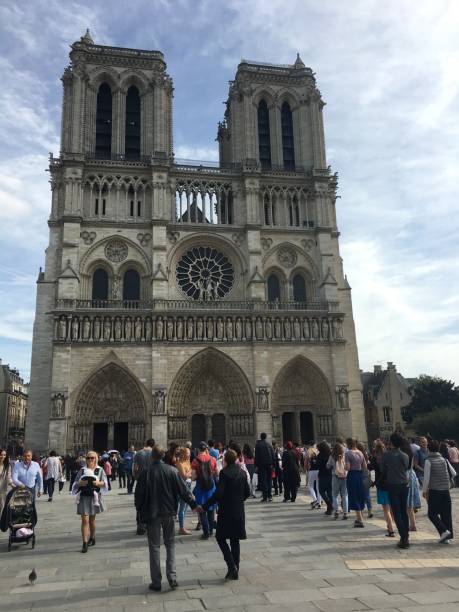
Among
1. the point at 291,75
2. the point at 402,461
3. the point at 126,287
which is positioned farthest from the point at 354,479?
the point at 291,75

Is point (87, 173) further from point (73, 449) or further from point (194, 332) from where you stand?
point (73, 449)

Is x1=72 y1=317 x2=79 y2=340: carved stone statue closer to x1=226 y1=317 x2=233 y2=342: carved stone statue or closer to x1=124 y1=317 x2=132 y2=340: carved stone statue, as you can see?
x1=124 y1=317 x2=132 y2=340: carved stone statue

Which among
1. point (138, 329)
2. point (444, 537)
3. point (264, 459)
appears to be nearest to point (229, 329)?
point (138, 329)

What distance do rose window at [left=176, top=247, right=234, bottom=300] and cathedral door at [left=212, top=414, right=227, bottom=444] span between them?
23.3 ft

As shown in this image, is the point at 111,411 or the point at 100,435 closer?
the point at 111,411

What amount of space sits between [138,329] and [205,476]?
19.5 meters

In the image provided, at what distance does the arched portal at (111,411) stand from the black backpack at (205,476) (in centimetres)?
1867

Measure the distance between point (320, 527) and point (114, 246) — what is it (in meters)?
23.5

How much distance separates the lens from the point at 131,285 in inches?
1179

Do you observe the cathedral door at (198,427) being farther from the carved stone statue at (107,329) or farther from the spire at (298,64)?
the spire at (298,64)

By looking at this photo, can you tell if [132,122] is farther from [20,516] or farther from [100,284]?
[20,516]

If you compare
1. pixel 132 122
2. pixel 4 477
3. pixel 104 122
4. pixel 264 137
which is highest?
pixel 132 122

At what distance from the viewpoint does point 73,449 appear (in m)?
25.8

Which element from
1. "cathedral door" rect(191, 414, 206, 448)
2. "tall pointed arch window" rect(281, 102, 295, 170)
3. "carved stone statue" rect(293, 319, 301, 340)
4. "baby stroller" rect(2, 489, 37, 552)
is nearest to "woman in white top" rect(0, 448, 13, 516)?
"baby stroller" rect(2, 489, 37, 552)
